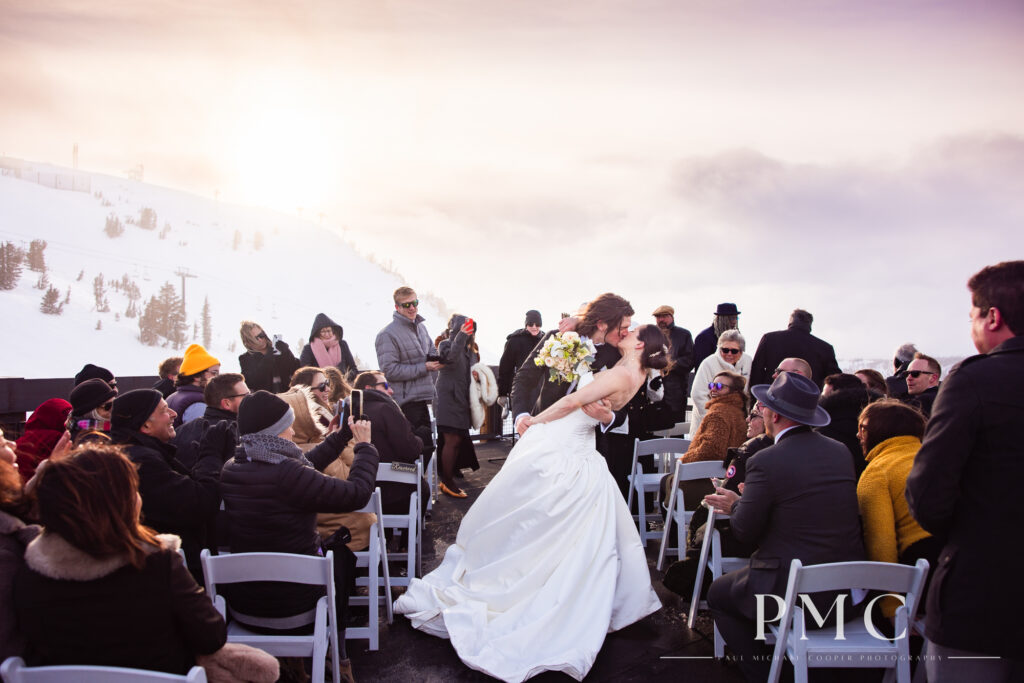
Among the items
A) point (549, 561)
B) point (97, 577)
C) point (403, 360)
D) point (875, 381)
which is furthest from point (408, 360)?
point (97, 577)

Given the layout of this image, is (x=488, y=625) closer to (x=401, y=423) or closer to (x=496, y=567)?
(x=496, y=567)

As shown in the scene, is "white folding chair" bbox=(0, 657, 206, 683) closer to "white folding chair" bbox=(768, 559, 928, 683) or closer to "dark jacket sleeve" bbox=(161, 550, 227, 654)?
"dark jacket sleeve" bbox=(161, 550, 227, 654)

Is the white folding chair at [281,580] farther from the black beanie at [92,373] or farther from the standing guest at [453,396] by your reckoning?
the standing guest at [453,396]

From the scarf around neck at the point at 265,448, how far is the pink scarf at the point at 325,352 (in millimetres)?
3718

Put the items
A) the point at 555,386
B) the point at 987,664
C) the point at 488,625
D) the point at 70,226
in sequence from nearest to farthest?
the point at 987,664, the point at 488,625, the point at 555,386, the point at 70,226

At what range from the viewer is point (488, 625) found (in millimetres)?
3334

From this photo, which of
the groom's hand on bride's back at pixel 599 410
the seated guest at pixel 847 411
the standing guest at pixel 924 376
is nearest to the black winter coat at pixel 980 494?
the seated guest at pixel 847 411

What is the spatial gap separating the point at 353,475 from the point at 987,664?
2574 millimetres

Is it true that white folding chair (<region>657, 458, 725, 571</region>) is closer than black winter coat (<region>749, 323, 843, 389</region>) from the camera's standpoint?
Yes

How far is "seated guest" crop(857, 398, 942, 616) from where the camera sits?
2.68 meters

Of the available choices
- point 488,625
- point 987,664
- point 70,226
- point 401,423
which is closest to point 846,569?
point 987,664

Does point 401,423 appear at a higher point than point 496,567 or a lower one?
higher

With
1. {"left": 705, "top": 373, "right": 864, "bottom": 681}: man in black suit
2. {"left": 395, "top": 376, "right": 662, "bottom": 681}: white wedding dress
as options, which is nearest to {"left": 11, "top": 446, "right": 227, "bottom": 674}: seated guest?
{"left": 395, "top": 376, "right": 662, "bottom": 681}: white wedding dress

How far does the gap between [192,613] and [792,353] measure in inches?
212
